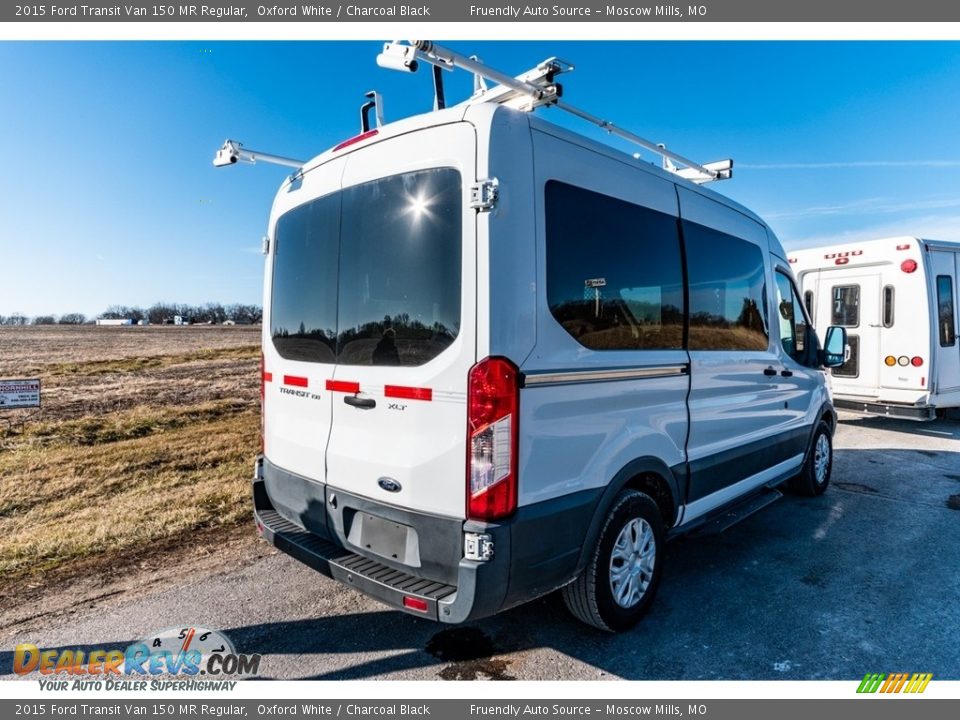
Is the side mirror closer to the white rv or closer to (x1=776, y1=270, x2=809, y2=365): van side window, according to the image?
(x1=776, y1=270, x2=809, y2=365): van side window

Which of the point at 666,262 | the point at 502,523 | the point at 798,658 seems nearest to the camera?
the point at 502,523

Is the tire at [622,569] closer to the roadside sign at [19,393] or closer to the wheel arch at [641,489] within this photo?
the wheel arch at [641,489]

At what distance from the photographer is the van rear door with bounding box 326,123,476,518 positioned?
241 cm

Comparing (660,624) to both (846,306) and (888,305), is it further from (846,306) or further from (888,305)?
(846,306)

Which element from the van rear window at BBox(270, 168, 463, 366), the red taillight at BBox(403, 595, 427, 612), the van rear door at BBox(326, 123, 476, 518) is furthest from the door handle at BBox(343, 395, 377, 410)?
the red taillight at BBox(403, 595, 427, 612)

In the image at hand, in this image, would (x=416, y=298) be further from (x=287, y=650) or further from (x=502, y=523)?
(x=287, y=650)

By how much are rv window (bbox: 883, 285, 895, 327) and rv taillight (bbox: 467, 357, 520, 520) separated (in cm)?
861

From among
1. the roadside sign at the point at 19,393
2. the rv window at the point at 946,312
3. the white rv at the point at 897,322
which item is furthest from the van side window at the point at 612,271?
the rv window at the point at 946,312

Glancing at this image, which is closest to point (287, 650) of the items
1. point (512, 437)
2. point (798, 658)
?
point (512, 437)

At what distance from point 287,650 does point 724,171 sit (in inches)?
201

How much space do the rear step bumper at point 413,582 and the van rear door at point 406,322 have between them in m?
0.28

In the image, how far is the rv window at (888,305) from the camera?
27.7ft

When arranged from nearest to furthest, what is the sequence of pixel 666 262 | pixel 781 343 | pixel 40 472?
pixel 666 262, pixel 781 343, pixel 40 472

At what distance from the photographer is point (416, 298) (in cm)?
260
